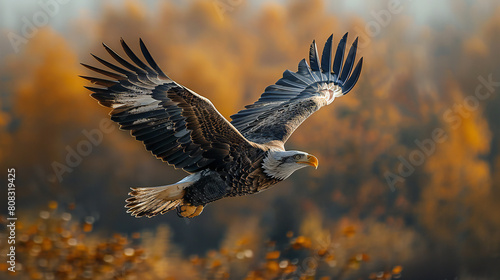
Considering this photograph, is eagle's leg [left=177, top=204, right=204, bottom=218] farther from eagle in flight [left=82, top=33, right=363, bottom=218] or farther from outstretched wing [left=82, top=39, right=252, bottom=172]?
outstretched wing [left=82, top=39, right=252, bottom=172]

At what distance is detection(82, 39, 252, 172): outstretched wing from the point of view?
3.14 metres

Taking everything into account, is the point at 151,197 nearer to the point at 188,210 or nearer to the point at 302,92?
the point at 188,210

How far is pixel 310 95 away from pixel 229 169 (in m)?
1.48

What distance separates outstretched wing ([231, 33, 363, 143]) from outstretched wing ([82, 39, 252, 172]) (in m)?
0.73

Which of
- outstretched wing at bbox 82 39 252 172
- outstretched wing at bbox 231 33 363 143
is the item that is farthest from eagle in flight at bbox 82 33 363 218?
outstretched wing at bbox 231 33 363 143

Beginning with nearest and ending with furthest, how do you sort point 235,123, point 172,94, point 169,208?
point 172,94 → point 169,208 → point 235,123

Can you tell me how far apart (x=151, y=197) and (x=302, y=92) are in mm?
1782

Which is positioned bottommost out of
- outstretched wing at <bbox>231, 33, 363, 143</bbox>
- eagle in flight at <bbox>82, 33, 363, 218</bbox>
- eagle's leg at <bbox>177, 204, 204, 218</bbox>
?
eagle's leg at <bbox>177, 204, 204, 218</bbox>

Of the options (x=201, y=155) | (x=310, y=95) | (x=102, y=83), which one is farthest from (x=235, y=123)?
(x=102, y=83)

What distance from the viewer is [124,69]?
319 cm

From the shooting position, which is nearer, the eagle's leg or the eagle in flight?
the eagle in flight

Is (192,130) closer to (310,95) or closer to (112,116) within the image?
(112,116)

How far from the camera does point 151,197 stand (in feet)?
10.8

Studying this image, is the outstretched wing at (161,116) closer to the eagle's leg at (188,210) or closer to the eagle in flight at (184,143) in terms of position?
the eagle in flight at (184,143)
